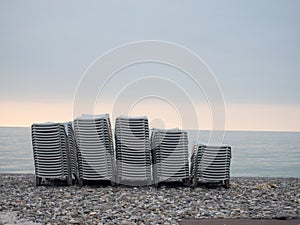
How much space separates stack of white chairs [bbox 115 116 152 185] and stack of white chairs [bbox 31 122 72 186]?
161cm

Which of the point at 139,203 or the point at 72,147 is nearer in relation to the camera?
the point at 139,203

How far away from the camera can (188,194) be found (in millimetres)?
12672

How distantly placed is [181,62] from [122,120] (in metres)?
4.29

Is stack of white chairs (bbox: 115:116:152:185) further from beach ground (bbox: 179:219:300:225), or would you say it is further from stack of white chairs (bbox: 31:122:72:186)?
beach ground (bbox: 179:219:300:225)

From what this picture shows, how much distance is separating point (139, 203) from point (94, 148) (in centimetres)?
299

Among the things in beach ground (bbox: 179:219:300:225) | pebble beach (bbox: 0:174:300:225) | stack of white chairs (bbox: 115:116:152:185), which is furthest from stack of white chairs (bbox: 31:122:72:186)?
beach ground (bbox: 179:219:300:225)

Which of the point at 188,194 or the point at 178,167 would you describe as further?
the point at 178,167

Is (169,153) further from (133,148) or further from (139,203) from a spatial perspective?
(139,203)

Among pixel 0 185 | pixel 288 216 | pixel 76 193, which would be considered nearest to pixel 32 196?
pixel 76 193

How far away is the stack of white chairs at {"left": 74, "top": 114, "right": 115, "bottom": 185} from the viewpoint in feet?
44.2

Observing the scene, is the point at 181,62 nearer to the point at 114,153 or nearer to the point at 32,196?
the point at 114,153

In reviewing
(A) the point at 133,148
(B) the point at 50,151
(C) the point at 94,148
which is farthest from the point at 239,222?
(B) the point at 50,151

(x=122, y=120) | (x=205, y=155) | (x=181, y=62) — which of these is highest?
(x=181, y=62)

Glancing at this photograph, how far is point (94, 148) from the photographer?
44.5 ft
